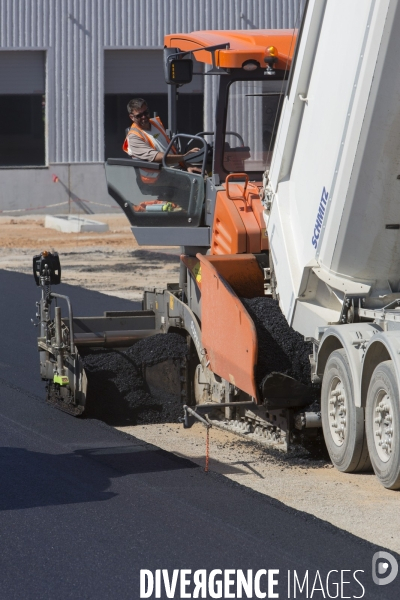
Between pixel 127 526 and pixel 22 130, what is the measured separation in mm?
25420

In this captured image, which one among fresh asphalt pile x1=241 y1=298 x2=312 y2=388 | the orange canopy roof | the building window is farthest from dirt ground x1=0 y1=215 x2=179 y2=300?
fresh asphalt pile x1=241 y1=298 x2=312 y2=388

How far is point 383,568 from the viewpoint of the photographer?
187 inches

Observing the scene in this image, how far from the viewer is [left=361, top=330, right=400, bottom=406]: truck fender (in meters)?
5.64

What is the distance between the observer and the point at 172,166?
8711 millimetres

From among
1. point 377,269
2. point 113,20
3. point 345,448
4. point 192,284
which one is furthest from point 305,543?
point 113,20

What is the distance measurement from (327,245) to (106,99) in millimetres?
23103

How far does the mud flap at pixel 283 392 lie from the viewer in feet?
21.5

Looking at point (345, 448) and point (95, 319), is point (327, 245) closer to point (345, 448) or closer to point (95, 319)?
point (345, 448)

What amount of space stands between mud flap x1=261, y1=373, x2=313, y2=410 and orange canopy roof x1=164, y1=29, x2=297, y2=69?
107 inches

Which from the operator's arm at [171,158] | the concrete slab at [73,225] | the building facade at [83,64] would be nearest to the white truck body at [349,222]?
the operator's arm at [171,158]

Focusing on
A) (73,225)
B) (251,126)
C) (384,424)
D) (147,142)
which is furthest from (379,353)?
(73,225)

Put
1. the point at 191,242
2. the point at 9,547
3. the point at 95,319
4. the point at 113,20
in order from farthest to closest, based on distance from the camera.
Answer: the point at 113,20, the point at 95,319, the point at 191,242, the point at 9,547

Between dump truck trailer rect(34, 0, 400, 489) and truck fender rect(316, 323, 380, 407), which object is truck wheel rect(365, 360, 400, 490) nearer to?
dump truck trailer rect(34, 0, 400, 489)

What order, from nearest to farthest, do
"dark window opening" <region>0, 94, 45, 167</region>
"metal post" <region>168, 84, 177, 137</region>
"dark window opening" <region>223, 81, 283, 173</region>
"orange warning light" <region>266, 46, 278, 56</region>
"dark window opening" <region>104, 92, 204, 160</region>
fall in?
"orange warning light" <region>266, 46, 278, 56</region>
"dark window opening" <region>223, 81, 283, 173</region>
"metal post" <region>168, 84, 177, 137</region>
"dark window opening" <region>104, 92, 204, 160</region>
"dark window opening" <region>0, 94, 45, 167</region>
